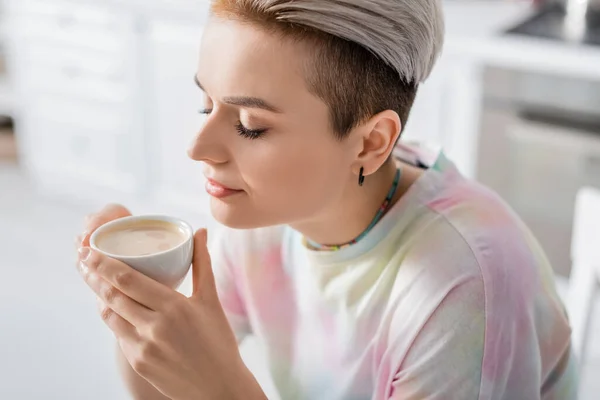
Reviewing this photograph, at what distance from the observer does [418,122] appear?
8.06ft

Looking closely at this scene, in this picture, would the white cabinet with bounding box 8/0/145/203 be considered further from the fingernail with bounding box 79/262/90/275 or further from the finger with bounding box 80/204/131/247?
the fingernail with bounding box 79/262/90/275

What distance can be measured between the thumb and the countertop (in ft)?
4.83

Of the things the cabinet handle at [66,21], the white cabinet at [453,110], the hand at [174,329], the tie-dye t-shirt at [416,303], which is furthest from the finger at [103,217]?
the cabinet handle at [66,21]

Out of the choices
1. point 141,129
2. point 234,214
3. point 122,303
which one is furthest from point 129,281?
point 141,129

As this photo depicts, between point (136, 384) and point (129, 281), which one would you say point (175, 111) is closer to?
point (136, 384)

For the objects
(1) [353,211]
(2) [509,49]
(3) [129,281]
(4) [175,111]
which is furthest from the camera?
(4) [175,111]

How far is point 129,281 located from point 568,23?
1848 millimetres

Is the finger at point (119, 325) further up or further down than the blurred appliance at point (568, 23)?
further down

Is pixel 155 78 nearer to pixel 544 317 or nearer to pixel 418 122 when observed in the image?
pixel 418 122

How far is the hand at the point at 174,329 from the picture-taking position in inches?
35.9

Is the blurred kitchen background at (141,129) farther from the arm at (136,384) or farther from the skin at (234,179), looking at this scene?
the skin at (234,179)

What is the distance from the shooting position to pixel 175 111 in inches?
114

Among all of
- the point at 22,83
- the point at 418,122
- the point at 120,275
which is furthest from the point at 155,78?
the point at 120,275

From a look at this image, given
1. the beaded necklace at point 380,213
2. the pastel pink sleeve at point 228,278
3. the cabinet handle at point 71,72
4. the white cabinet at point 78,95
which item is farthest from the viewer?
the cabinet handle at point 71,72
